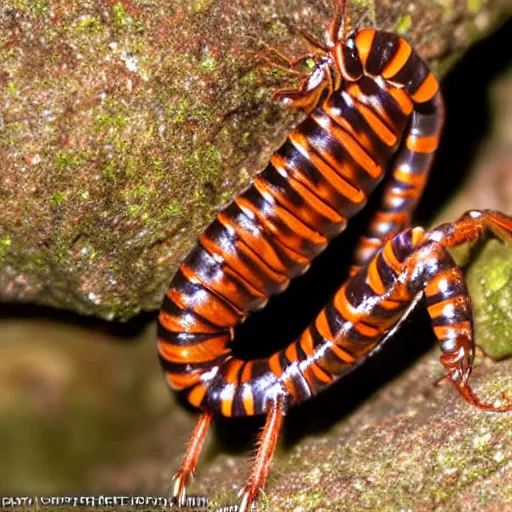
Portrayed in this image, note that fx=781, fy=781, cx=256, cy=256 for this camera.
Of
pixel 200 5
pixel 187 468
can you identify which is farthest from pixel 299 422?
pixel 200 5

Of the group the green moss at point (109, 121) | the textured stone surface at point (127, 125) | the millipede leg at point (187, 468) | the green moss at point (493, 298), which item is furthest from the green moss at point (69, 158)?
the green moss at point (493, 298)

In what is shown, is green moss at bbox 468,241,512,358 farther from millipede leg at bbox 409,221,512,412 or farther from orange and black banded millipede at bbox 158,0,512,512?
millipede leg at bbox 409,221,512,412

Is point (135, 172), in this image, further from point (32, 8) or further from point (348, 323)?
point (348, 323)

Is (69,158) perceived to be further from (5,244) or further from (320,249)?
(320,249)

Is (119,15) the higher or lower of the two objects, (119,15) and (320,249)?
the higher

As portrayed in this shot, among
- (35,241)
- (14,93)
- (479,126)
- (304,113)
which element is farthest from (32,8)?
(479,126)

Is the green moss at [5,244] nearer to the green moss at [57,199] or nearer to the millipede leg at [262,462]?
the green moss at [57,199]

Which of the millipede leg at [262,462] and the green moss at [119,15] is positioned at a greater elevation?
the green moss at [119,15]
